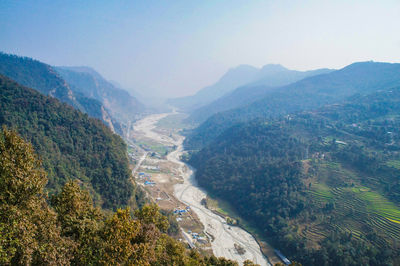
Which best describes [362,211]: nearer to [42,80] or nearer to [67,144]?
[67,144]

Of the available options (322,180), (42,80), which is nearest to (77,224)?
(322,180)

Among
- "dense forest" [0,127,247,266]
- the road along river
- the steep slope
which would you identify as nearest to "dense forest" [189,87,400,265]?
the road along river

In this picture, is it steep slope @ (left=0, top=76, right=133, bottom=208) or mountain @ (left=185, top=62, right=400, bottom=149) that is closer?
steep slope @ (left=0, top=76, right=133, bottom=208)

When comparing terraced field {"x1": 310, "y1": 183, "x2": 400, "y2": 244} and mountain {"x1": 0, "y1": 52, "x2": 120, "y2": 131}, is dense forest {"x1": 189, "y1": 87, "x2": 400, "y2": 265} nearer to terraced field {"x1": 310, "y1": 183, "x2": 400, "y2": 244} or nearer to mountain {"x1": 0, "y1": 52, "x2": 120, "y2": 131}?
terraced field {"x1": 310, "y1": 183, "x2": 400, "y2": 244}

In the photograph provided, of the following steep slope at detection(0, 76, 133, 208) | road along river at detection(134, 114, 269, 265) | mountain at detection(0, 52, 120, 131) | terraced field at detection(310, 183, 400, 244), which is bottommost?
road along river at detection(134, 114, 269, 265)

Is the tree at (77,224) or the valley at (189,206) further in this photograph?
the valley at (189,206)

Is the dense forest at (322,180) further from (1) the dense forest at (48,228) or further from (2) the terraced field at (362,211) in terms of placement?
(1) the dense forest at (48,228)

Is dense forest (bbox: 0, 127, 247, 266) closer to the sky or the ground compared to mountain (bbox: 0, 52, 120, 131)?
closer to the ground

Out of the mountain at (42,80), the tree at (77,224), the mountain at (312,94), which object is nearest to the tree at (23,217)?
the tree at (77,224)
